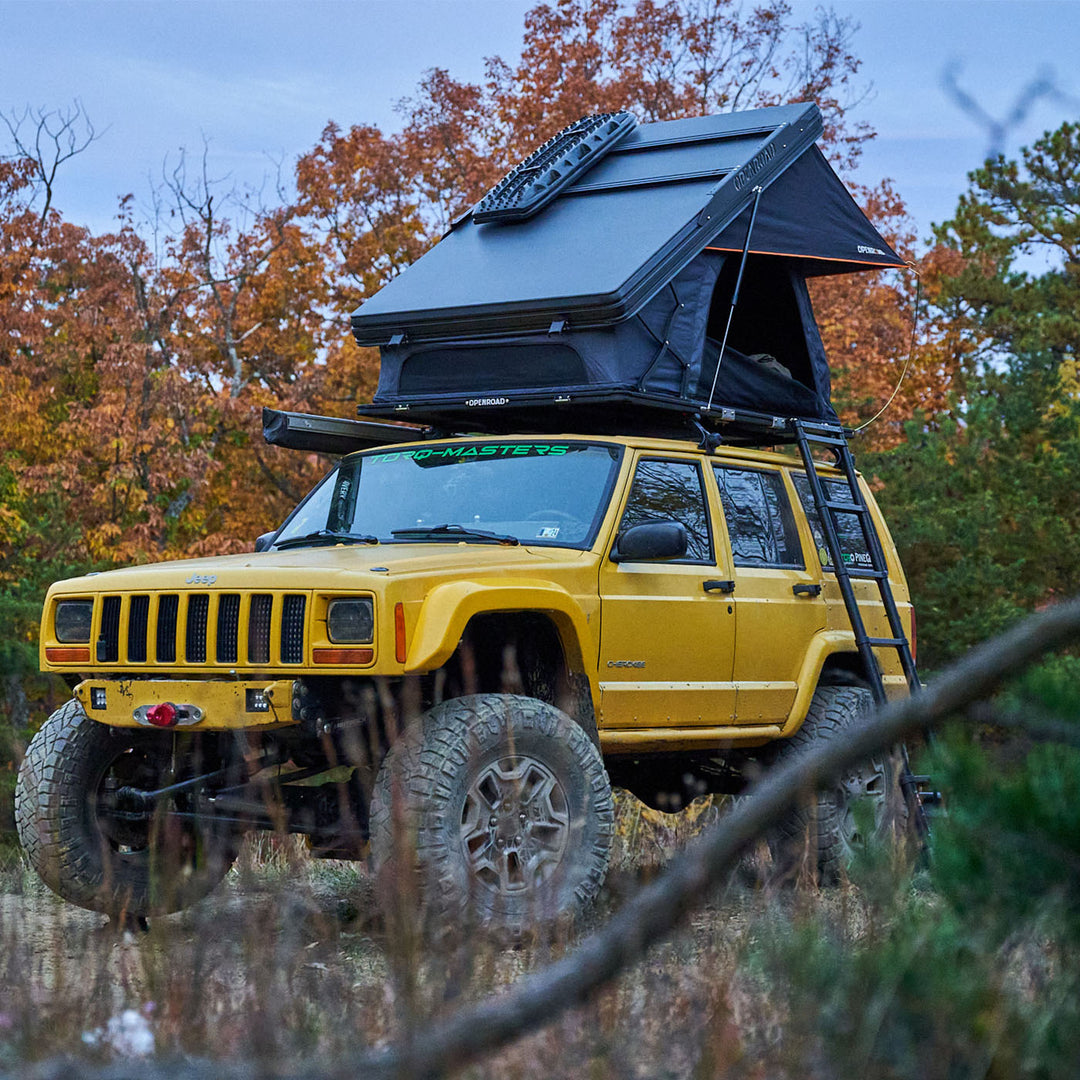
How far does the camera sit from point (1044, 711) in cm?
251

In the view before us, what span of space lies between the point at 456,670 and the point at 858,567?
9.41 ft

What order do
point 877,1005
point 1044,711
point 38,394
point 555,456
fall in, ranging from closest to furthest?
1. point 1044,711
2. point 877,1005
3. point 555,456
4. point 38,394

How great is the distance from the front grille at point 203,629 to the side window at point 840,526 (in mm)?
3430

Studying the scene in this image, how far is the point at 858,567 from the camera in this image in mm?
8641

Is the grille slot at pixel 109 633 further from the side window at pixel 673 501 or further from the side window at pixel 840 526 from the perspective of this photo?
the side window at pixel 840 526

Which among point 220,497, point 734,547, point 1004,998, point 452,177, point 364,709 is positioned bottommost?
point 1004,998

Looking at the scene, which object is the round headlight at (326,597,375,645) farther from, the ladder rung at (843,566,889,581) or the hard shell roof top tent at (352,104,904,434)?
the ladder rung at (843,566,889,581)

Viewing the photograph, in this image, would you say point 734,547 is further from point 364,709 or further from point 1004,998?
point 1004,998

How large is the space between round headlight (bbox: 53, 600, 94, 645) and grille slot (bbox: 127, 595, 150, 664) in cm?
26

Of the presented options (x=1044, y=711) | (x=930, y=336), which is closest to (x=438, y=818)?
(x=1044, y=711)

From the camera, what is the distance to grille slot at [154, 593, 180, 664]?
20.8ft

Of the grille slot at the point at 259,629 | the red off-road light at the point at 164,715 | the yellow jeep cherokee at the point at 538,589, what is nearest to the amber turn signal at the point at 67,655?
the yellow jeep cherokee at the point at 538,589

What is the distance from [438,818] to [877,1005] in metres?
3.20

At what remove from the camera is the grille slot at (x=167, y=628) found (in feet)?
20.8
